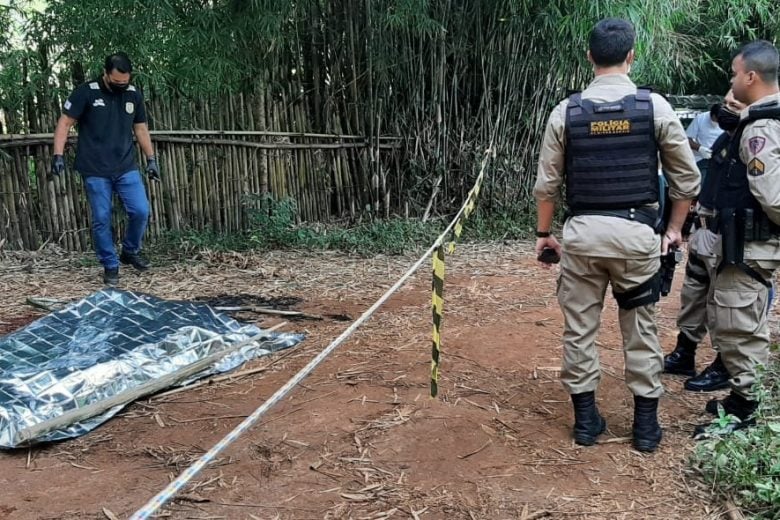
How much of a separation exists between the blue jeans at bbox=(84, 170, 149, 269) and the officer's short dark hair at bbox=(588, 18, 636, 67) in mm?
3561

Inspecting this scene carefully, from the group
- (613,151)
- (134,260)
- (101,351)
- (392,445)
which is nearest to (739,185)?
(613,151)

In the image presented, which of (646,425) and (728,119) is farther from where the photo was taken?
(728,119)

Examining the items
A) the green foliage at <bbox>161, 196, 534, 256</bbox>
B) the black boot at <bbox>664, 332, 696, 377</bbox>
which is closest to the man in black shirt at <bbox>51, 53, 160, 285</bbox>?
the green foliage at <bbox>161, 196, 534, 256</bbox>

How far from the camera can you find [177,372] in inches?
117

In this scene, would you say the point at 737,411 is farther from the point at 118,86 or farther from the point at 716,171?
the point at 118,86

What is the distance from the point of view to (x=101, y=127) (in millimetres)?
4656

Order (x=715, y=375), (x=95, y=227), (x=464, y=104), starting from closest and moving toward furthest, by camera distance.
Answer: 1. (x=715, y=375)
2. (x=95, y=227)
3. (x=464, y=104)

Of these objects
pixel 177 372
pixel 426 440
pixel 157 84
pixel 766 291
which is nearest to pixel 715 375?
pixel 766 291

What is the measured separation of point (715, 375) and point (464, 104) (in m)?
4.38

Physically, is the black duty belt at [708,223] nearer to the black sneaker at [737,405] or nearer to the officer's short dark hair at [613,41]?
the black sneaker at [737,405]

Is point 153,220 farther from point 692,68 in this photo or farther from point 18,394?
point 692,68

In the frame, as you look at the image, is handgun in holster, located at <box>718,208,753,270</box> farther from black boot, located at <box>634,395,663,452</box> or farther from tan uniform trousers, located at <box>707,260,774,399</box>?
black boot, located at <box>634,395,663,452</box>

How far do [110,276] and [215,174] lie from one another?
Answer: 163cm

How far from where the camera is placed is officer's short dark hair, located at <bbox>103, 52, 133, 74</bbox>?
442 cm
